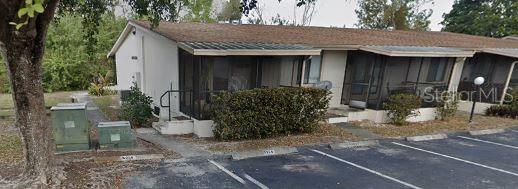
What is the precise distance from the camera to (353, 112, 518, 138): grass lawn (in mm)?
9617

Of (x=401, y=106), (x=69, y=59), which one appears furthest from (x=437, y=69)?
(x=69, y=59)

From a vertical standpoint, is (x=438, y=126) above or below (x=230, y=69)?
below

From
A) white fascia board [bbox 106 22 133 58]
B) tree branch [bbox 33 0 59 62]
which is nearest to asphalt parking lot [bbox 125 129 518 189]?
tree branch [bbox 33 0 59 62]

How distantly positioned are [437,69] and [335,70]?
12.2 ft

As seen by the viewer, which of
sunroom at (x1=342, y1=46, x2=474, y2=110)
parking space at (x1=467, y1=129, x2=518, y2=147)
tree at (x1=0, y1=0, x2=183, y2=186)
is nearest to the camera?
tree at (x1=0, y1=0, x2=183, y2=186)

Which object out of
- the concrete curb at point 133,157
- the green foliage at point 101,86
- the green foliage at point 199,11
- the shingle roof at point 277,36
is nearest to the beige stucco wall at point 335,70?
the shingle roof at point 277,36

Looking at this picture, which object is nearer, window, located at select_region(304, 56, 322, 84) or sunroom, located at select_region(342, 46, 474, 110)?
sunroom, located at select_region(342, 46, 474, 110)

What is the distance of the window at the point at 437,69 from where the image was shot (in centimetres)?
1137

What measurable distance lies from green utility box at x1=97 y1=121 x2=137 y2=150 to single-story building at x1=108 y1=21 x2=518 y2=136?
5.62 ft

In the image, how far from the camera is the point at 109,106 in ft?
43.8

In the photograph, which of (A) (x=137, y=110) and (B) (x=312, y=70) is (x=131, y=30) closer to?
(A) (x=137, y=110)

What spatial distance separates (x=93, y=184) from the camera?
504 centimetres

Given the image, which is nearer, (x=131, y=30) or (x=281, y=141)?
(x=281, y=141)

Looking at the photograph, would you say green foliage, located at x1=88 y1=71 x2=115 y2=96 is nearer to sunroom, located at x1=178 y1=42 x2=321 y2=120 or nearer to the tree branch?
sunroom, located at x1=178 y1=42 x2=321 y2=120
